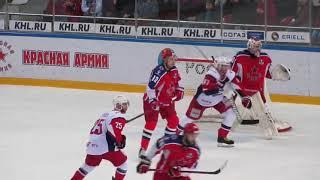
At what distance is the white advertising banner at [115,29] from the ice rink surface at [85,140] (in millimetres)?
1112

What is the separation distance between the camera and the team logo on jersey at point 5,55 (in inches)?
608

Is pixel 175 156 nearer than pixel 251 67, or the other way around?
pixel 175 156

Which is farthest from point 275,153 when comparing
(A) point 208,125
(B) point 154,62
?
(B) point 154,62

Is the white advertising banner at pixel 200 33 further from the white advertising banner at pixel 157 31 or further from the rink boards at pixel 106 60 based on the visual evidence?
the rink boards at pixel 106 60

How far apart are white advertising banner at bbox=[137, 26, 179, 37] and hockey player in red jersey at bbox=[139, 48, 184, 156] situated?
16.1 ft

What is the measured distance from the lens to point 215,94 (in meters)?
10.4

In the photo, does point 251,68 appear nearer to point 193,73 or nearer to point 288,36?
point 193,73

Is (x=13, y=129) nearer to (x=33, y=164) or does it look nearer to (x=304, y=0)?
(x=33, y=164)

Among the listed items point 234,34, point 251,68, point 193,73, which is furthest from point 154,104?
point 234,34

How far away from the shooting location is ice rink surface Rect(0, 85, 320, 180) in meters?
9.46

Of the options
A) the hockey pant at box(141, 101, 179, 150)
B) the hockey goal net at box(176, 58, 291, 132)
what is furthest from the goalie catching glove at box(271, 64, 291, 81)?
the hockey pant at box(141, 101, 179, 150)

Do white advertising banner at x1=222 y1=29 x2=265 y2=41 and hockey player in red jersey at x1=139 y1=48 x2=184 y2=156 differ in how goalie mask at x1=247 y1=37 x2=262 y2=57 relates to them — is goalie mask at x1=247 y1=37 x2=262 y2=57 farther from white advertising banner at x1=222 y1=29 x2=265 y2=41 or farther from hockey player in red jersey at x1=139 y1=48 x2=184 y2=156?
white advertising banner at x1=222 y1=29 x2=265 y2=41

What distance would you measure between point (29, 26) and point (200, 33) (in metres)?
3.06

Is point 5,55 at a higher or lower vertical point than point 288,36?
lower
